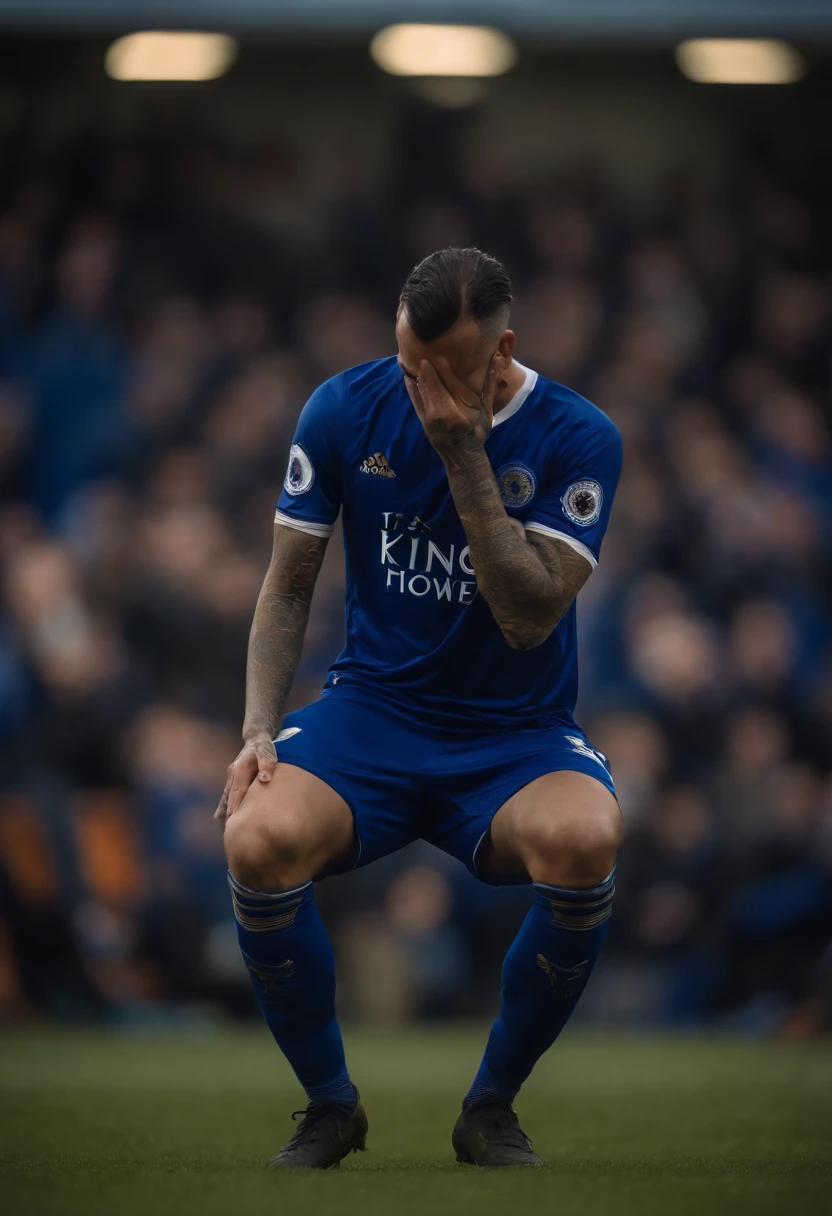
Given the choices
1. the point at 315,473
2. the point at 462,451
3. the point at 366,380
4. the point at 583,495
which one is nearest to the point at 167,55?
the point at 366,380

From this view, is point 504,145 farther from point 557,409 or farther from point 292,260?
point 557,409

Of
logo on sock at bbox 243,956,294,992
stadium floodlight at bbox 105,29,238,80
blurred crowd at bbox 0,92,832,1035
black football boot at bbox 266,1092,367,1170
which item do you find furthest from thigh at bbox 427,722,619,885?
stadium floodlight at bbox 105,29,238,80

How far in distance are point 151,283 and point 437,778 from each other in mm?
7025

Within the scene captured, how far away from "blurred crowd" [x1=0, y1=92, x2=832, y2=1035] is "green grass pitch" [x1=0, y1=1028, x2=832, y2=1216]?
0.53 m

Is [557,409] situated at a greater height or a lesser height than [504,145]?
lesser

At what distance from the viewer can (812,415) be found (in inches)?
403

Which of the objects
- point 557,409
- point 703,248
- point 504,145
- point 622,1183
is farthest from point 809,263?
point 622,1183

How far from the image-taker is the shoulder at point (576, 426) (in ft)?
12.8

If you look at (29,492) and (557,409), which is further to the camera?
(29,492)

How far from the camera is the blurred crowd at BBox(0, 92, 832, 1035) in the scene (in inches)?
298

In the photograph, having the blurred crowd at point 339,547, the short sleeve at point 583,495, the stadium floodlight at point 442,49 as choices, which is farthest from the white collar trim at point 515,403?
the stadium floodlight at point 442,49

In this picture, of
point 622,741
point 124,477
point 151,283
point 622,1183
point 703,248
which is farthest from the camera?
point 703,248

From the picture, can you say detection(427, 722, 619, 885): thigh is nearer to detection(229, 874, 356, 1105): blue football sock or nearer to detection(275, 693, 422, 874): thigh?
detection(275, 693, 422, 874): thigh

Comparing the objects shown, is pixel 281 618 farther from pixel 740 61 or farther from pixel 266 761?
pixel 740 61
